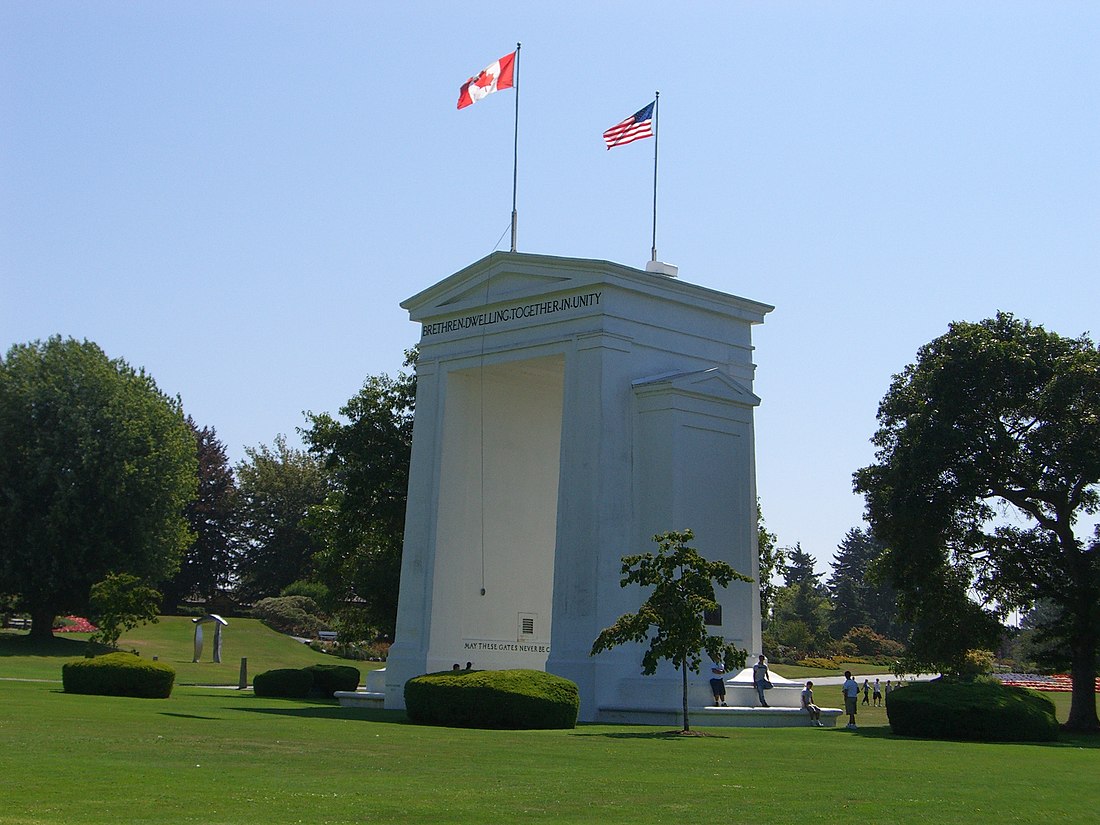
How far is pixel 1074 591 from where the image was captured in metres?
31.5

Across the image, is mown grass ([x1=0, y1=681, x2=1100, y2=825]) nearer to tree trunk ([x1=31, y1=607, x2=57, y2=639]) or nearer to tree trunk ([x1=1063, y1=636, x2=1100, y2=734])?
tree trunk ([x1=1063, y1=636, x2=1100, y2=734])

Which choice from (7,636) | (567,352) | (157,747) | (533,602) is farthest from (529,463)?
(7,636)

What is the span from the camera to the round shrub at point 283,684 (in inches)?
1441

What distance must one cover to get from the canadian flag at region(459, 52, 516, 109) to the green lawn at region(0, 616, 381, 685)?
2225cm

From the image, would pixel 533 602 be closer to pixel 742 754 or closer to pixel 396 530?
pixel 396 530

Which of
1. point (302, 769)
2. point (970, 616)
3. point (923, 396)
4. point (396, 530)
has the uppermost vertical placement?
point (923, 396)

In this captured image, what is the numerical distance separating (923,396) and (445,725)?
16.1 meters

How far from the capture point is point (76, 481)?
2309 inches

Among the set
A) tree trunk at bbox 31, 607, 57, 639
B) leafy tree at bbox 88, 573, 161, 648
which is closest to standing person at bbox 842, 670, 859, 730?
leafy tree at bbox 88, 573, 161, 648

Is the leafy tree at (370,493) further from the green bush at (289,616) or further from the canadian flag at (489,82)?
the green bush at (289,616)

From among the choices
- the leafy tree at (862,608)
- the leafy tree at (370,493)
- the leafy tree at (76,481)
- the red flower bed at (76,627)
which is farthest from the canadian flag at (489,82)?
the leafy tree at (862,608)

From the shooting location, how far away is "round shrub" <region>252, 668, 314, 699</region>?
120 ft

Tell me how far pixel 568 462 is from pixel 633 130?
9500 millimetres

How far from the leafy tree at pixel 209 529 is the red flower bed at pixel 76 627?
10.0 meters
